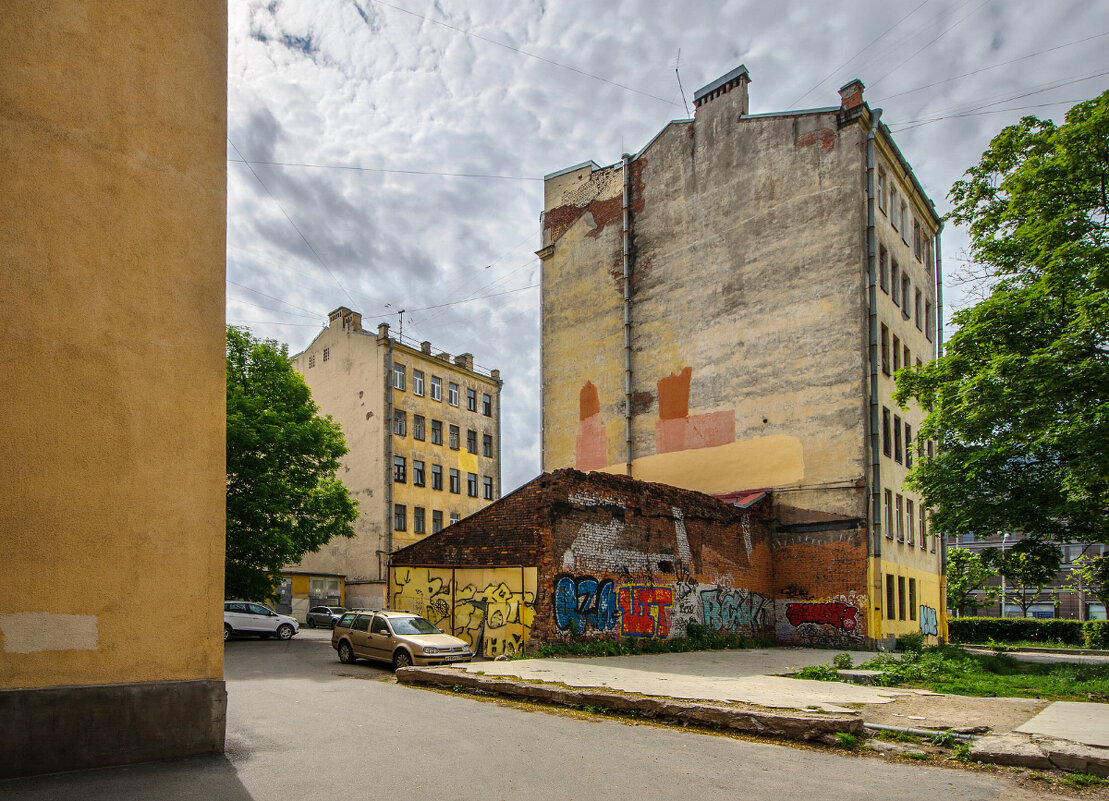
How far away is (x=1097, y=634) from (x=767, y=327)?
2665cm

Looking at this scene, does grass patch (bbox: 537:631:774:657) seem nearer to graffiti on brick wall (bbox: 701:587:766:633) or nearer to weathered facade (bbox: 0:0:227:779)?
graffiti on brick wall (bbox: 701:587:766:633)

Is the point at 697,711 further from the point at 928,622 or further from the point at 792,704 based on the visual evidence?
the point at 928,622

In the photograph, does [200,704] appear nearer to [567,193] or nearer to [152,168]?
[152,168]

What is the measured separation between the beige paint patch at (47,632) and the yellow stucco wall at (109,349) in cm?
1

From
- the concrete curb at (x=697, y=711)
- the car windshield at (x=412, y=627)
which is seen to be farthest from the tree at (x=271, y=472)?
the concrete curb at (x=697, y=711)

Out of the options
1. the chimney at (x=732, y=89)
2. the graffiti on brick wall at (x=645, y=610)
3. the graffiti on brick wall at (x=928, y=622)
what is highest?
the chimney at (x=732, y=89)

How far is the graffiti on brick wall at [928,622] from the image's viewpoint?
29.0 meters

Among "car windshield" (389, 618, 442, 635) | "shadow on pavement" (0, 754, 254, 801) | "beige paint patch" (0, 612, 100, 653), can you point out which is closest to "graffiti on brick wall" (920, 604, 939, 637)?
"car windshield" (389, 618, 442, 635)

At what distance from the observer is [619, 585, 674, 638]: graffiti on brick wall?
19703 mm

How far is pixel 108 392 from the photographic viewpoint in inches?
287

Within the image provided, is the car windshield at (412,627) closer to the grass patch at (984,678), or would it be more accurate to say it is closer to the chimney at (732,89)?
the grass patch at (984,678)

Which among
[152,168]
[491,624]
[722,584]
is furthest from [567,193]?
[152,168]

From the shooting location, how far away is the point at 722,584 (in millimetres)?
23328

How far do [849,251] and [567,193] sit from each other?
13.9 metres
